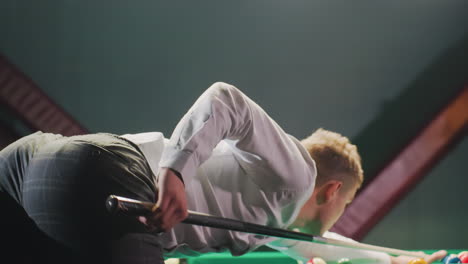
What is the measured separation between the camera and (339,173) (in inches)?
79.6

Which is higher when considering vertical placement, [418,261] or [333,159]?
[333,159]

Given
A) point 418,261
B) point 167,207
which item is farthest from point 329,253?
point 167,207

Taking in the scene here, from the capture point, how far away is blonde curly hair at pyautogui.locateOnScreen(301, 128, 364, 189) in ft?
6.59

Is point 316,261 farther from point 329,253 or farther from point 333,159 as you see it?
point 333,159

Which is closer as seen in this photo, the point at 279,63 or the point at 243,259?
the point at 243,259

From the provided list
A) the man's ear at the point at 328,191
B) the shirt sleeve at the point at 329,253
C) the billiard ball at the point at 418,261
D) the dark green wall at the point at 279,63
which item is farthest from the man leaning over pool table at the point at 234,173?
the dark green wall at the point at 279,63

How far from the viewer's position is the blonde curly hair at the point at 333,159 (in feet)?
6.59

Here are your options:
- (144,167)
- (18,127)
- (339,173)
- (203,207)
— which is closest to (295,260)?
(339,173)

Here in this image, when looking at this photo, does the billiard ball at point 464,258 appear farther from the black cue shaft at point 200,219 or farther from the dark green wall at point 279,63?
the dark green wall at point 279,63

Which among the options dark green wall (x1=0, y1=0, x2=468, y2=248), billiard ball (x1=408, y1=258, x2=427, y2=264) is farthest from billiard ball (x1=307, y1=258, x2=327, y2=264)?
dark green wall (x1=0, y1=0, x2=468, y2=248)

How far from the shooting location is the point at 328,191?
200cm

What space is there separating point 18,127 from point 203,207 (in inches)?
86.8

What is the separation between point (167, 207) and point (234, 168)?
0.45 m

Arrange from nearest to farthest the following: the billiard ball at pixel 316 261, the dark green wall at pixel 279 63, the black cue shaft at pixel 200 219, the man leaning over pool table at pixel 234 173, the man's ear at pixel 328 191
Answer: the black cue shaft at pixel 200 219
the man leaning over pool table at pixel 234 173
the man's ear at pixel 328 191
the billiard ball at pixel 316 261
the dark green wall at pixel 279 63
